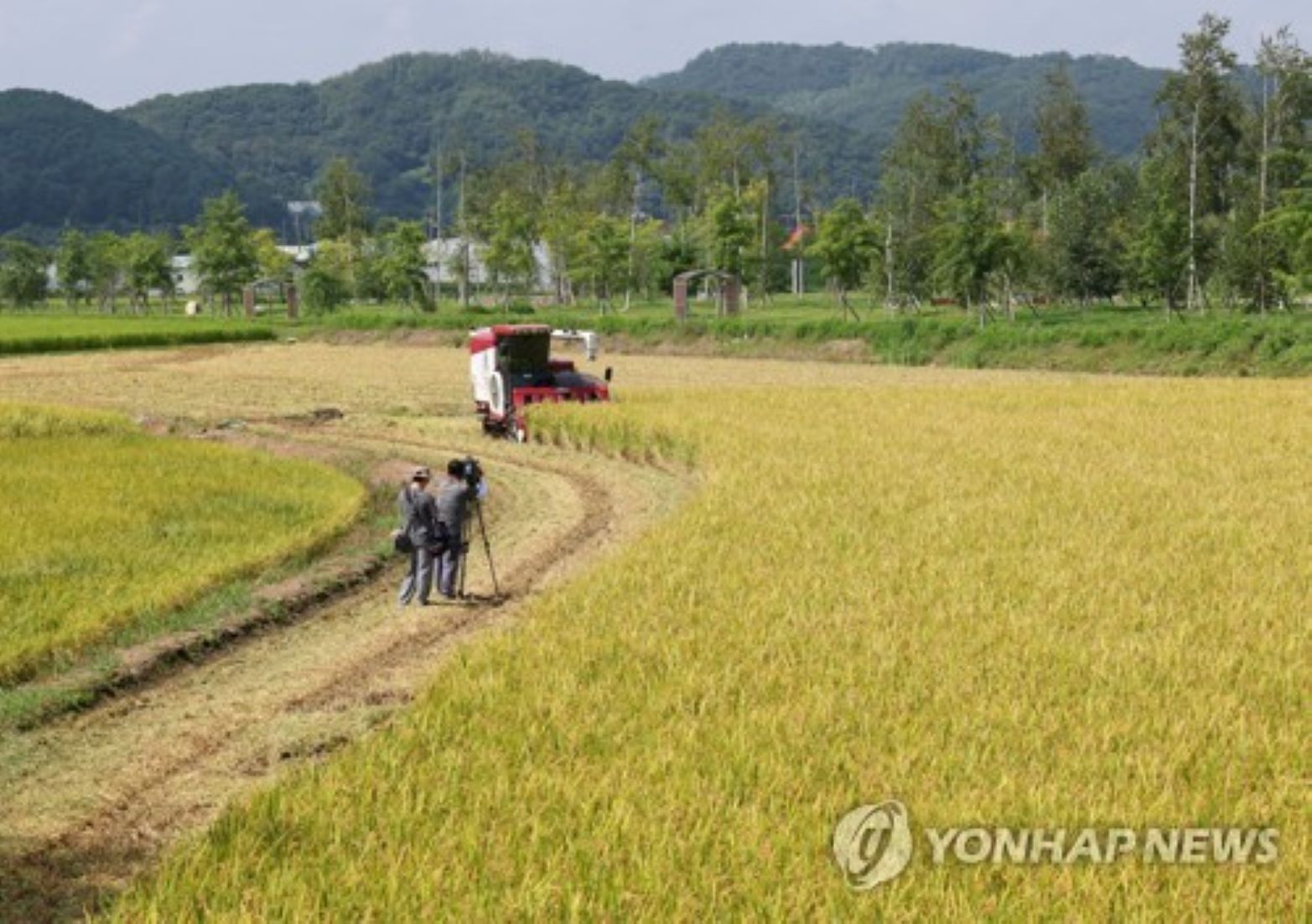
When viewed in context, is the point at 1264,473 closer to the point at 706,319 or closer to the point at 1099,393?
the point at 1099,393

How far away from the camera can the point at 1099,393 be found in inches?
1318

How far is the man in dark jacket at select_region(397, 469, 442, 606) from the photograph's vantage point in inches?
539

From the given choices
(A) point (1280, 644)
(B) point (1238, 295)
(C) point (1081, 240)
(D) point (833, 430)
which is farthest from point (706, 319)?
(A) point (1280, 644)

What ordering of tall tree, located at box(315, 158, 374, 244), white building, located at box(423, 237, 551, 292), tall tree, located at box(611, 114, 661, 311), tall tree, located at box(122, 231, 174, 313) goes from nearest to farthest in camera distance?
tall tree, located at box(122, 231, 174, 313) → tall tree, located at box(611, 114, 661, 311) → tall tree, located at box(315, 158, 374, 244) → white building, located at box(423, 237, 551, 292)

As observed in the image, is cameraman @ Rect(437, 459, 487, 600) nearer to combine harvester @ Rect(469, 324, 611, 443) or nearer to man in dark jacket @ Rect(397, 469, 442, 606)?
man in dark jacket @ Rect(397, 469, 442, 606)

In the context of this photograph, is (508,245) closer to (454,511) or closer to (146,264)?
(146,264)

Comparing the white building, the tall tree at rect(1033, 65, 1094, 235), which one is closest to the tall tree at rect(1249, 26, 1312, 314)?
the tall tree at rect(1033, 65, 1094, 235)

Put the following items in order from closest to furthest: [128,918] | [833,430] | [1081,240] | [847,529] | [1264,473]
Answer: [128,918] < [847,529] < [1264,473] < [833,430] < [1081,240]

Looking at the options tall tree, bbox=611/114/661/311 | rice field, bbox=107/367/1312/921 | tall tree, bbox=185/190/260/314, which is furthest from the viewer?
tall tree, bbox=611/114/661/311

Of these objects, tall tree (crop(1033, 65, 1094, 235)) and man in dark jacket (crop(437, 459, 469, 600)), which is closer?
man in dark jacket (crop(437, 459, 469, 600))

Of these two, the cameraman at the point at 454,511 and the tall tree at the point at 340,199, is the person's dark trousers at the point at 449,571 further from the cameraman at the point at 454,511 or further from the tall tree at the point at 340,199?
the tall tree at the point at 340,199

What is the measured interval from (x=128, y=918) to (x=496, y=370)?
80.3 feet

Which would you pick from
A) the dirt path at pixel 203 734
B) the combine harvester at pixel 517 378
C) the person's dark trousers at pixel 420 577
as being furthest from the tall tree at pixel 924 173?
the dirt path at pixel 203 734

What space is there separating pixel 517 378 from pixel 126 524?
14722 millimetres
